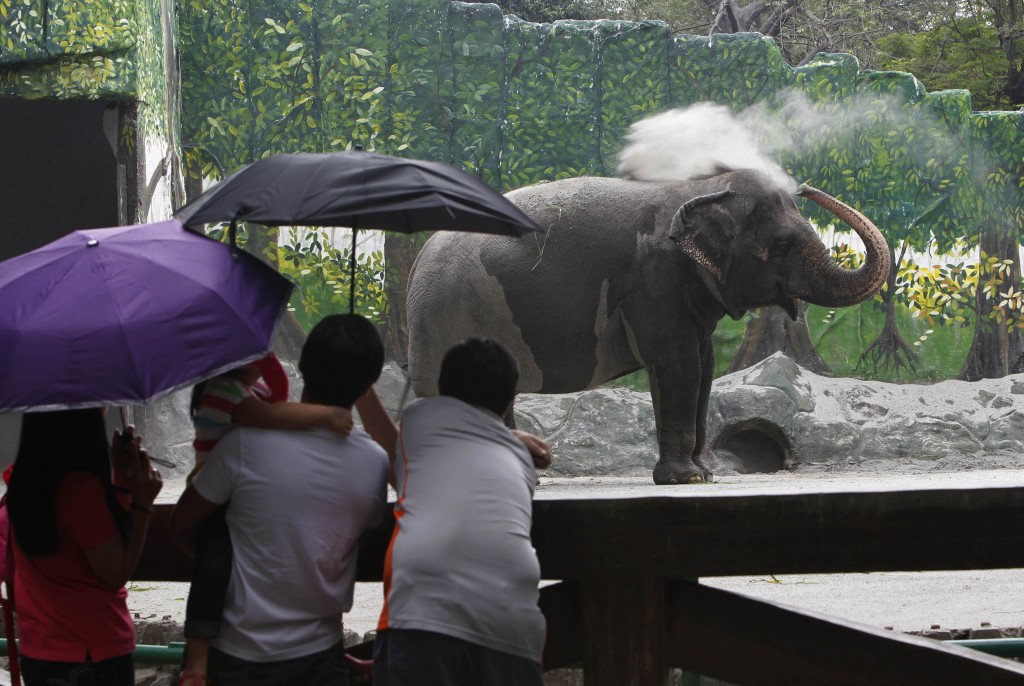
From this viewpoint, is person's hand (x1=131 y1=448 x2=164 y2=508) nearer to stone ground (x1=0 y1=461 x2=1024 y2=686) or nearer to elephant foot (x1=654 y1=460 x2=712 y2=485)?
stone ground (x1=0 y1=461 x2=1024 y2=686)

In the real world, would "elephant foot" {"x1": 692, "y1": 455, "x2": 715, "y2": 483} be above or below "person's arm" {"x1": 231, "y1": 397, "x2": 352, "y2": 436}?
below

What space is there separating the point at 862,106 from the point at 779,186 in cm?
417

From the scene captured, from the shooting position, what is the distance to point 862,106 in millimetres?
11633

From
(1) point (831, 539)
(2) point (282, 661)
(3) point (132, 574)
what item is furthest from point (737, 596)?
(3) point (132, 574)

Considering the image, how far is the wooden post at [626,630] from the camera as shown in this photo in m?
2.37

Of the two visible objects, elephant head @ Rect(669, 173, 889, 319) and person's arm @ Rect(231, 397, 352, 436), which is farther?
elephant head @ Rect(669, 173, 889, 319)

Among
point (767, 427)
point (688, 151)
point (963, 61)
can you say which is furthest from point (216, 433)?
point (963, 61)

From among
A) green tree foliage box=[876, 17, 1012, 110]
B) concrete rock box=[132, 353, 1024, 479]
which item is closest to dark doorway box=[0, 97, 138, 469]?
concrete rock box=[132, 353, 1024, 479]

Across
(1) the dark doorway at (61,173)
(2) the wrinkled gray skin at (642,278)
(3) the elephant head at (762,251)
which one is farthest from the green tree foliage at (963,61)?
(1) the dark doorway at (61,173)

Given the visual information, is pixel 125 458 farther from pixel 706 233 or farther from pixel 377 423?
pixel 706 233

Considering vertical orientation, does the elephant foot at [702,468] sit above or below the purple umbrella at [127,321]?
below

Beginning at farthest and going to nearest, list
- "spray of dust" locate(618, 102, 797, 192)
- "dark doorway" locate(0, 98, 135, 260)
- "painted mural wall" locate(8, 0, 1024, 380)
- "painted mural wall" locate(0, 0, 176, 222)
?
"painted mural wall" locate(8, 0, 1024, 380) < "dark doorway" locate(0, 98, 135, 260) < "painted mural wall" locate(0, 0, 176, 222) < "spray of dust" locate(618, 102, 797, 192)

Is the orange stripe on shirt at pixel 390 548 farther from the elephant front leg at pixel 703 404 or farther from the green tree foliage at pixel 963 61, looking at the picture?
the green tree foliage at pixel 963 61

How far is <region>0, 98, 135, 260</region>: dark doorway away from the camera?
9469 mm
